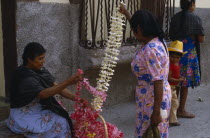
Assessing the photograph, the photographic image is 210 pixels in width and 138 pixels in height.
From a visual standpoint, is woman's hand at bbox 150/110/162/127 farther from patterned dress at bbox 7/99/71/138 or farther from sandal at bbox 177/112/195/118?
sandal at bbox 177/112/195/118

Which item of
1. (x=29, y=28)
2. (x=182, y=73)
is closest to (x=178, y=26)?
(x=182, y=73)

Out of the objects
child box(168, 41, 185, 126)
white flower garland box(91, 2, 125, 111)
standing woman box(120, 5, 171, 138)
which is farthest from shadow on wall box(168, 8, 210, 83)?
standing woman box(120, 5, 171, 138)

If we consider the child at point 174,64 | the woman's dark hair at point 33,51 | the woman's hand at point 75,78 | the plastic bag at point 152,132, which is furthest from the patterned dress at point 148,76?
the child at point 174,64

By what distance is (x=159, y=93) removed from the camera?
2904 mm

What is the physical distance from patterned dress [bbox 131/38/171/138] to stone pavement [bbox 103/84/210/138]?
1.51 m

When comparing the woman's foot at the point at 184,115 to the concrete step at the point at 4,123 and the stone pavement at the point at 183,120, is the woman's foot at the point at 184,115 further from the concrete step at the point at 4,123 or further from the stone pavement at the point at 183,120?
the concrete step at the point at 4,123

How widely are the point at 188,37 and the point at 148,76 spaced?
95.0 inches

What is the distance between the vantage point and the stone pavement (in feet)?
15.6

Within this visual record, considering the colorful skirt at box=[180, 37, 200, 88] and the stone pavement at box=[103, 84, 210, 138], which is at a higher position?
the colorful skirt at box=[180, 37, 200, 88]

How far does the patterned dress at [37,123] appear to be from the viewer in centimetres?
332

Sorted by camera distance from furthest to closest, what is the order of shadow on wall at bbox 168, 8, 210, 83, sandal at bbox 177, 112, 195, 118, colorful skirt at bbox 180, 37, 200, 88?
shadow on wall at bbox 168, 8, 210, 83
sandal at bbox 177, 112, 195, 118
colorful skirt at bbox 180, 37, 200, 88

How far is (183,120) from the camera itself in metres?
5.30

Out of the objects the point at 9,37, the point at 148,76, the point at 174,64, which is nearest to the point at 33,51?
the point at 148,76

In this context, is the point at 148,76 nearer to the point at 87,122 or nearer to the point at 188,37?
the point at 87,122
